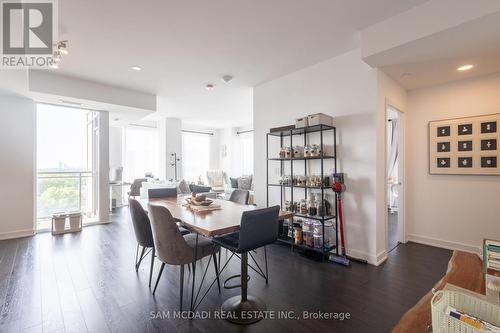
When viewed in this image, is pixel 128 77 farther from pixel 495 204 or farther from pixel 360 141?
pixel 495 204

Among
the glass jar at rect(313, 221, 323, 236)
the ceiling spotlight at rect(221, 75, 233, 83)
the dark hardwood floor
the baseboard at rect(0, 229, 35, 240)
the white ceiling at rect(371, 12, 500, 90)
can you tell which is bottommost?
the dark hardwood floor

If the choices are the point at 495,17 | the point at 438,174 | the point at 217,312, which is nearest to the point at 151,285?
the point at 217,312

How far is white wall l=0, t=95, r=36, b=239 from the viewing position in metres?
4.06

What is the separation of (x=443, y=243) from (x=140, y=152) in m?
7.93

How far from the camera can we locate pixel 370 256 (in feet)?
9.52

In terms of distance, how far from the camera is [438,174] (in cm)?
350

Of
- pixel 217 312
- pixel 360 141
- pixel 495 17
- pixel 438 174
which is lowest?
pixel 217 312

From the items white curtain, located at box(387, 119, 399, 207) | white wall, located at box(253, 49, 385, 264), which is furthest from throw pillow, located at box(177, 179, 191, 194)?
white curtain, located at box(387, 119, 399, 207)

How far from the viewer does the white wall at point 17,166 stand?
13.3 ft

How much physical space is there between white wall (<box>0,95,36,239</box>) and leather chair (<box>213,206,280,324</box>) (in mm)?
4272

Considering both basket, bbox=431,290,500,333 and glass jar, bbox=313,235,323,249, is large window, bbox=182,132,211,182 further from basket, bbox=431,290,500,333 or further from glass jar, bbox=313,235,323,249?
basket, bbox=431,290,500,333

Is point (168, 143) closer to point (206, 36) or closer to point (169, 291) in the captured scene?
point (206, 36)

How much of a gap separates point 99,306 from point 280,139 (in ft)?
10.3

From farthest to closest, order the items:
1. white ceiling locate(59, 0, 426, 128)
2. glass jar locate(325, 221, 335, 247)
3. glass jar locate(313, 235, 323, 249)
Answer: glass jar locate(325, 221, 335, 247) < glass jar locate(313, 235, 323, 249) < white ceiling locate(59, 0, 426, 128)
